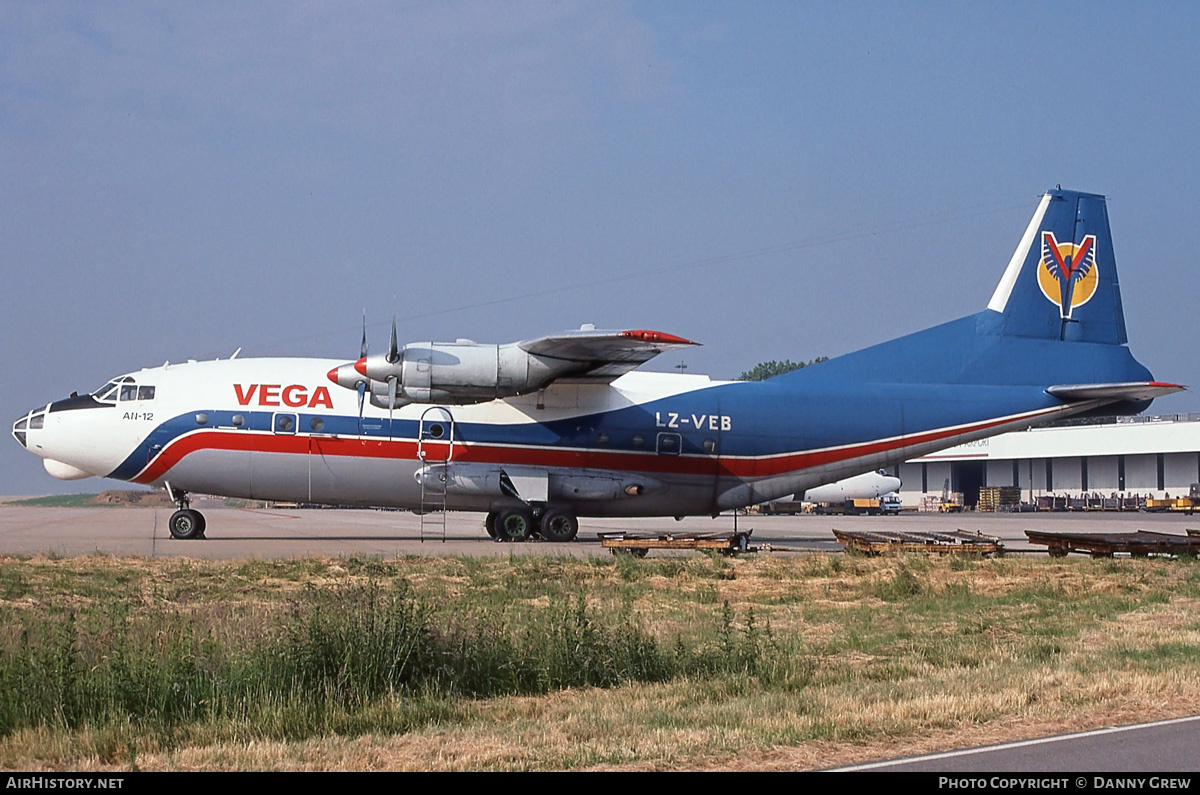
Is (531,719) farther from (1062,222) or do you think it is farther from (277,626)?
(1062,222)

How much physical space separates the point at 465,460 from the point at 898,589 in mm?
12462

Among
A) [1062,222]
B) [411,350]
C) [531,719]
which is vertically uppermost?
Result: [1062,222]

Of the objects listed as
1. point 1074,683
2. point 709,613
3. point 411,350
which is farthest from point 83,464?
point 1074,683

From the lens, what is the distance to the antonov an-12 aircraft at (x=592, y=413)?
26.4m

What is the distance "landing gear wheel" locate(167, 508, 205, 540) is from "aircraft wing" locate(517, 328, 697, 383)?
9.41m

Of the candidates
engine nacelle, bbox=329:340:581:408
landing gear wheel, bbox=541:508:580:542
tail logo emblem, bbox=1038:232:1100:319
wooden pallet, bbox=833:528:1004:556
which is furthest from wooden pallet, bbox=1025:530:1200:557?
engine nacelle, bbox=329:340:581:408

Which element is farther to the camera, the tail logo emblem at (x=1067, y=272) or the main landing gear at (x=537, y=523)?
the tail logo emblem at (x=1067, y=272)

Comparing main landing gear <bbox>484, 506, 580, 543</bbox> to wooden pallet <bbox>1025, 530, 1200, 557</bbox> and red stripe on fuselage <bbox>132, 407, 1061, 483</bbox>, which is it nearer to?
red stripe on fuselage <bbox>132, 407, 1061, 483</bbox>

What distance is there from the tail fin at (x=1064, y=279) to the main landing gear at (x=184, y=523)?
21526 millimetres

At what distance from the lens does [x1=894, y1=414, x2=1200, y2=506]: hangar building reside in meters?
86.8

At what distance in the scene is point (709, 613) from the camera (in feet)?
50.5

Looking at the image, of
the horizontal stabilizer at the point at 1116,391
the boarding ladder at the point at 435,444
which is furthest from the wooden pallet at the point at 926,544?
the boarding ladder at the point at 435,444

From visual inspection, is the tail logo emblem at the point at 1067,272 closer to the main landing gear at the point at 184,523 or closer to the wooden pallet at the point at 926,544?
the wooden pallet at the point at 926,544

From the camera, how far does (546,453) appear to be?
89.9 ft
